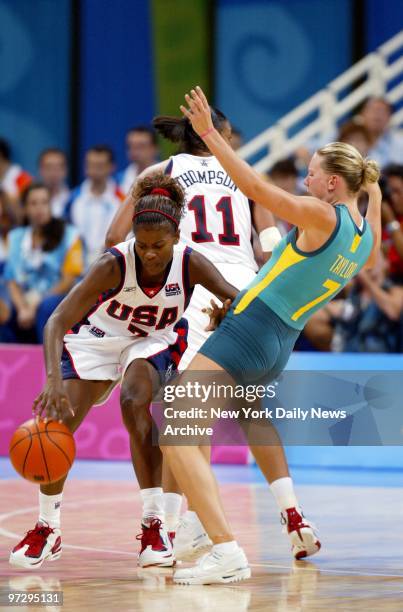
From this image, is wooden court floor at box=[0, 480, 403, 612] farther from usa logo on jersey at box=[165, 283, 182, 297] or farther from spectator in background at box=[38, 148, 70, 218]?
spectator in background at box=[38, 148, 70, 218]

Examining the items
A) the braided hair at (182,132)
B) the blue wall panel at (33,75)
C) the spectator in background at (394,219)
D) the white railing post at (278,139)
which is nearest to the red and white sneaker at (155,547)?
the braided hair at (182,132)

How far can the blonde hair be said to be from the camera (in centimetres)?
586

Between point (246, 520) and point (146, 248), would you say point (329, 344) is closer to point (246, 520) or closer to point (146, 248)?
point (246, 520)

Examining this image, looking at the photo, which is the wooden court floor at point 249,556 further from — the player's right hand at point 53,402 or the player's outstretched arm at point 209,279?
the player's outstretched arm at point 209,279

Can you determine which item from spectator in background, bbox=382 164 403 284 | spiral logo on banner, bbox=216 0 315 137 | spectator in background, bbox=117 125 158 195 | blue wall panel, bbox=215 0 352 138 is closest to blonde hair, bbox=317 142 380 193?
spectator in background, bbox=382 164 403 284

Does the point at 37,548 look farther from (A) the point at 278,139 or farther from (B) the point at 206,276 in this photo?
(A) the point at 278,139

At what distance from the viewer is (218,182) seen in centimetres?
713

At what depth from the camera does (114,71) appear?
55.8 feet

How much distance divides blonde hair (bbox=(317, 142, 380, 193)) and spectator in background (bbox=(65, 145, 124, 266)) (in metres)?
7.01

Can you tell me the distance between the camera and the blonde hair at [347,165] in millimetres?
5863

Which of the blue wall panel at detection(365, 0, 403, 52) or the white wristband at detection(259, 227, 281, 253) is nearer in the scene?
the white wristband at detection(259, 227, 281, 253)

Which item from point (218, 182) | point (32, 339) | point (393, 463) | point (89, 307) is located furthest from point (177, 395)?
point (32, 339)

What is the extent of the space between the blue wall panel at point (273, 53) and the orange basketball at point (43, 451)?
1067 cm

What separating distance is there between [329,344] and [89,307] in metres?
5.25
